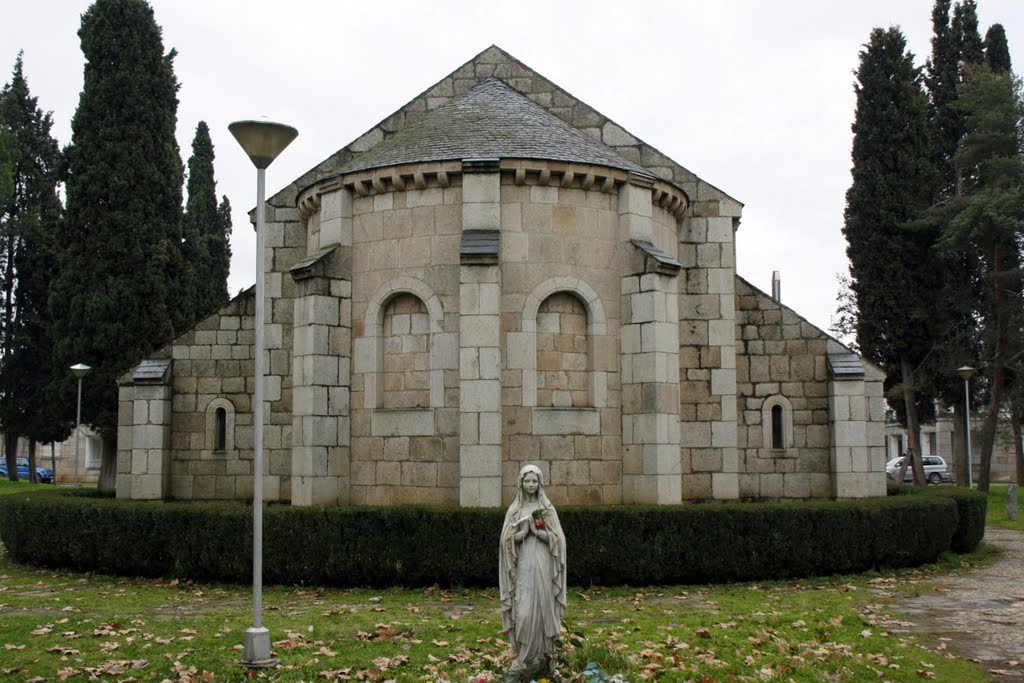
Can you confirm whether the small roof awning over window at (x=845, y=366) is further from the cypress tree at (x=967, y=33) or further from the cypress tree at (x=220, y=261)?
the cypress tree at (x=220, y=261)

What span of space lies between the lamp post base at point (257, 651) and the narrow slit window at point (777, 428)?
12.7 metres

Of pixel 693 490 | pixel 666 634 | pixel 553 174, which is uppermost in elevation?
pixel 553 174

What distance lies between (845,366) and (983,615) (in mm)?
7303

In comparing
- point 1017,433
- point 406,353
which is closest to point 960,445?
point 1017,433

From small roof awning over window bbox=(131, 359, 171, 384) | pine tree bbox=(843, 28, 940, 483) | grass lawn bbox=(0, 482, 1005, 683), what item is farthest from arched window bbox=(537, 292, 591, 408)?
pine tree bbox=(843, 28, 940, 483)

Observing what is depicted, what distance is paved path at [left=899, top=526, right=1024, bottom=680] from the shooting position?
33.6 feet

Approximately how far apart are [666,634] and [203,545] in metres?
7.93

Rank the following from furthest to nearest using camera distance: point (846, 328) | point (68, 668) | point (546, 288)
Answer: point (846, 328) < point (546, 288) < point (68, 668)

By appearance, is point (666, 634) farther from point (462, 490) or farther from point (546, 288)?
point (546, 288)

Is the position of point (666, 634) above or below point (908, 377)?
below

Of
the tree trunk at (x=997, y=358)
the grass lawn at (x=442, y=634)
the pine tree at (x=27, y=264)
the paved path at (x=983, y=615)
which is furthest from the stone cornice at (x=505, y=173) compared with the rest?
the pine tree at (x=27, y=264)

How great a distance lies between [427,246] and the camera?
53.8 feet

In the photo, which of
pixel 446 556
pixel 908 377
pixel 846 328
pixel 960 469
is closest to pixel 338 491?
pixel 446 556

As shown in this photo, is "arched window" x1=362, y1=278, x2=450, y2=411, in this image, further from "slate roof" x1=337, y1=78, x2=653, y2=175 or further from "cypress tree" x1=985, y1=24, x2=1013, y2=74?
"cypress tree" x1=985, y1=24, x2=1013, y2=74
